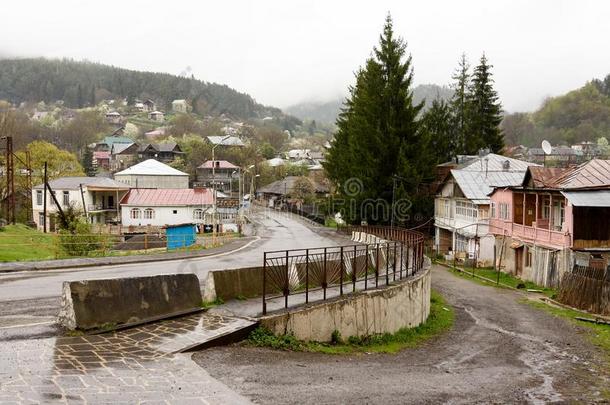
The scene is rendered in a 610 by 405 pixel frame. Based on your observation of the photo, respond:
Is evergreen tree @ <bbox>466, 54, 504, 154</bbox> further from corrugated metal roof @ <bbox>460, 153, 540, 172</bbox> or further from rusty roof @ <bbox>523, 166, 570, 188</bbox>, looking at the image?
rusty roof @ <bbox>523, 166, 570, 188</bbox>

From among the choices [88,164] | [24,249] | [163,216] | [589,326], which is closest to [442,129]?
[163,216]

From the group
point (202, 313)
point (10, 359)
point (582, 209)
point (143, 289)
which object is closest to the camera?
point (10, 359)

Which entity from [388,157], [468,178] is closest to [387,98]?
[388,157]

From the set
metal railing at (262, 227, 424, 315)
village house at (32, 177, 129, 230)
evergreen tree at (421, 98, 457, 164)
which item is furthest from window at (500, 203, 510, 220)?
village house at (32, 177, 129, 230)

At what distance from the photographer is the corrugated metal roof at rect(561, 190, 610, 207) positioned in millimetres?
25156

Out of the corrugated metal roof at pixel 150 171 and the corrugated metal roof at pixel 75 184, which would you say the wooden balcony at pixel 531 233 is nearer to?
the corrugated metal roof at pixel 75 184

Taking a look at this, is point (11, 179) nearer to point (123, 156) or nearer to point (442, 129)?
point (442, 129)

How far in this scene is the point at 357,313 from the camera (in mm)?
13094

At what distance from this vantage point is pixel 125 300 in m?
10.2

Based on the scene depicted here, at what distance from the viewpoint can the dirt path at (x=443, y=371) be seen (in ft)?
26.7

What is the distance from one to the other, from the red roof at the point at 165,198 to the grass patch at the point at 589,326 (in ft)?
128

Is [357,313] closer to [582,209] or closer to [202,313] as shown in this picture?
[202,313]

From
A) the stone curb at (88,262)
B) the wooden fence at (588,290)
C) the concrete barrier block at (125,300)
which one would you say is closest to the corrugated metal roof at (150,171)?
the stone curb at (88,262)

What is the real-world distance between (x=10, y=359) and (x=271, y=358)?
164 inches
